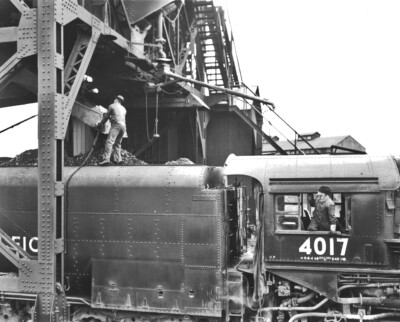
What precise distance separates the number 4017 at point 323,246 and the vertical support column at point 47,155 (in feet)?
15.9

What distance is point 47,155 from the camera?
8094mm

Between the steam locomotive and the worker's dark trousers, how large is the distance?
71cm

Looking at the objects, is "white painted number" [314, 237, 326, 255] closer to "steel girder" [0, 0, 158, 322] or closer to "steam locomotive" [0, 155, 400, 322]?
"steam locomotive" [0, 155, 400, 322]

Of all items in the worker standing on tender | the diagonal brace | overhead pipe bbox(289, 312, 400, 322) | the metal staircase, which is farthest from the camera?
the metal staircase

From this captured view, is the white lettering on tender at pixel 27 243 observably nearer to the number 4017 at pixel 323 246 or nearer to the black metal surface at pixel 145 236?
the black metal surface at pixel 145 236

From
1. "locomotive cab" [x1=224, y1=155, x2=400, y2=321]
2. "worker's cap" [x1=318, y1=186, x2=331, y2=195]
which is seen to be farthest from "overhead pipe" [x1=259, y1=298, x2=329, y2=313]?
"worker's cap" [x1=318, y1=186, x2=331, y2=195]

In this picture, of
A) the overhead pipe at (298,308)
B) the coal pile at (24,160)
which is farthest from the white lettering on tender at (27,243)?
the overhead pipe at (298,308)

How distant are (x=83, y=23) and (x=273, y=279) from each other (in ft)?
22.8

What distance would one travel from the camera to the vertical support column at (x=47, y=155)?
796 cm

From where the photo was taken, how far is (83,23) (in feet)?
30.5

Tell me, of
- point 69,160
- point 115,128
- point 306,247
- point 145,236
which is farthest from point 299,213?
point 69,160

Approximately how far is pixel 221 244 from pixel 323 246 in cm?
193

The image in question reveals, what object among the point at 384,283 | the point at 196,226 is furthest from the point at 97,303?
the point at 384,283

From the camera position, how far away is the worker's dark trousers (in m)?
9.51
